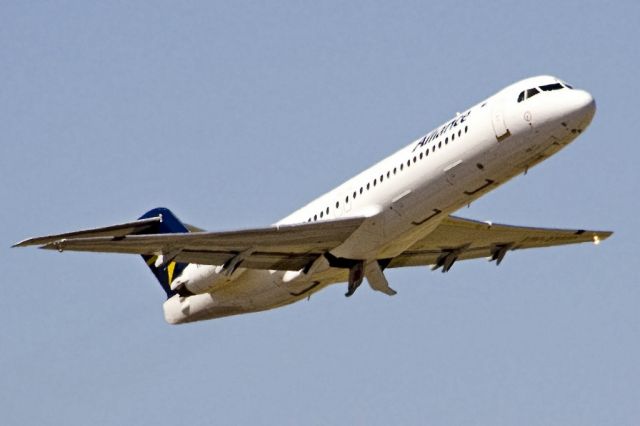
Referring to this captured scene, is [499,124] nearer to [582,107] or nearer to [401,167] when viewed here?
[582,107]

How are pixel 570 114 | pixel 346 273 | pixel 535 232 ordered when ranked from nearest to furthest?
pixel 570 114 < pixel 346 273 < pixel 535 232

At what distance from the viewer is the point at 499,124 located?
3797 cm

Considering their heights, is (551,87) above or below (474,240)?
above

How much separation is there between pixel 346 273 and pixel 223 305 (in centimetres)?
437

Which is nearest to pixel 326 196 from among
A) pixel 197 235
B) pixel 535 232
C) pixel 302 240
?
pixel 302 240

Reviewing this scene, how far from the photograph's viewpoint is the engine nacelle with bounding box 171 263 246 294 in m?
42.9

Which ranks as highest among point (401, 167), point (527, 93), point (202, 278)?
point (527, 93)

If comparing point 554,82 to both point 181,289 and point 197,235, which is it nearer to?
point 197,235

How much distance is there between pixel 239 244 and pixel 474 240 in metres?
8.45

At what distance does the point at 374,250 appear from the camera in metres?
40.7

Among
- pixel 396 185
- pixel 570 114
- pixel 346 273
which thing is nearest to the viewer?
pixel 570 114

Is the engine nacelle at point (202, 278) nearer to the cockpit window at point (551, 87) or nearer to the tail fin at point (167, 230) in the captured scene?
the tail fin at point (167, 230)

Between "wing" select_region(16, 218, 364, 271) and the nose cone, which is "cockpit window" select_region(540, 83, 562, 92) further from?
"wing" select_region(16, 218, 364, 271)

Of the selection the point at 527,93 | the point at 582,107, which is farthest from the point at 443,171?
the point at 582,107
